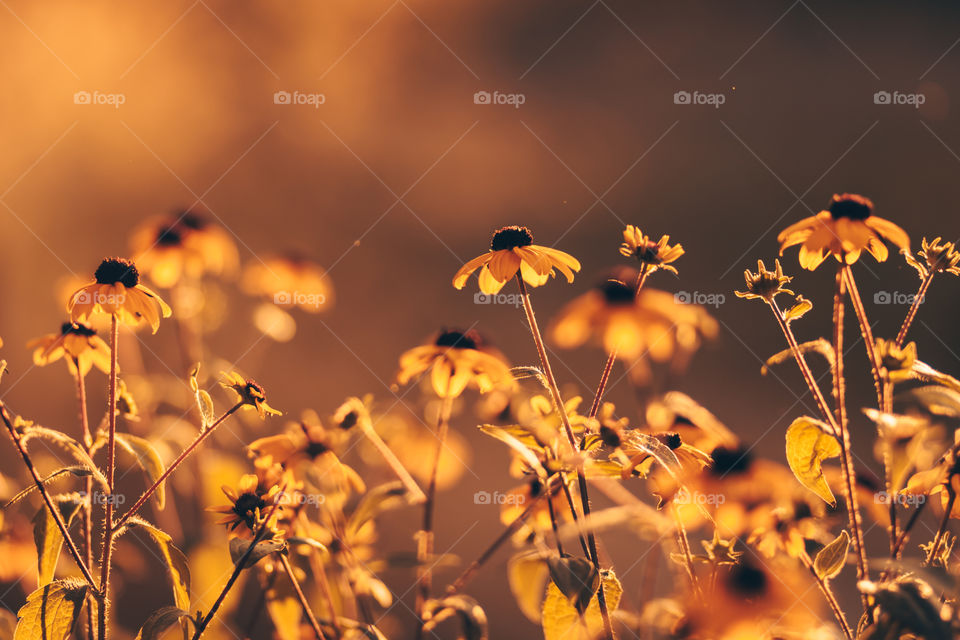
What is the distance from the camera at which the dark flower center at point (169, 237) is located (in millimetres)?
1276

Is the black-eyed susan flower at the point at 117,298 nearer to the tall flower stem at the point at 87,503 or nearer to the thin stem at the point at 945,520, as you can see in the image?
the tall flower stem at the point at 87,503

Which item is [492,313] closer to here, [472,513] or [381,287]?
[381,287]

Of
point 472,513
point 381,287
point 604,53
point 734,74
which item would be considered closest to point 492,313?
point 381,287

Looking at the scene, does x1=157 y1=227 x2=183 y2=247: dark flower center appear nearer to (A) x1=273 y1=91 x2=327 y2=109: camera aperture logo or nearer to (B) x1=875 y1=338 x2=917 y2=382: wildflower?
(A) x1=273 y1=91 x2=327 y2=109: camera aperture logo

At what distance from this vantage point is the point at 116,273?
2.29ft

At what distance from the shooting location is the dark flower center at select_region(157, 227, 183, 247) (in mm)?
1276

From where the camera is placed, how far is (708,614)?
0.52m

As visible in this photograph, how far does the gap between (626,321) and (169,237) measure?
3.35ft

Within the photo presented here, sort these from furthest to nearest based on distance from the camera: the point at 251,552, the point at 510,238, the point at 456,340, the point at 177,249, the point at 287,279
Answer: the point at 287,279, the point at 177,249, the point at 456,340, the point at 510,238, the point at 251,552

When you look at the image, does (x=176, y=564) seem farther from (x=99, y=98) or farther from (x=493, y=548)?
(x=99, y=98)

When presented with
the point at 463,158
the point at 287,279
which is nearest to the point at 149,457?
the point at 287,279

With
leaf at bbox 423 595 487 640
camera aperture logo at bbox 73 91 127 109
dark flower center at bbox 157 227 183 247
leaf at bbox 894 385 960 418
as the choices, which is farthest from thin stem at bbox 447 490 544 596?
camera aperture logo at bbox 73 91 127 109

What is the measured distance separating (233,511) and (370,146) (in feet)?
4.98

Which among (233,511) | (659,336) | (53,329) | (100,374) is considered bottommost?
(233,511)
